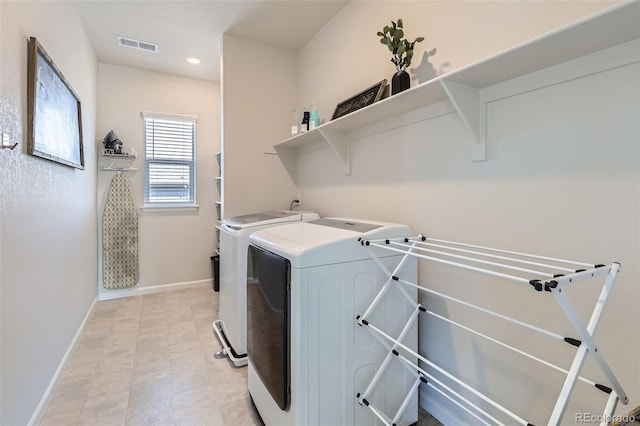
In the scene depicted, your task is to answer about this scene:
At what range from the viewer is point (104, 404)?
1.73 meters

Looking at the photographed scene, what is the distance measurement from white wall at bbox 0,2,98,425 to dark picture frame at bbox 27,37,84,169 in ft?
0.13

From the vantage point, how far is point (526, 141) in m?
1.24

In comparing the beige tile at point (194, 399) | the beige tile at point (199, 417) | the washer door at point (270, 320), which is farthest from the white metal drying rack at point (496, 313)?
the beige tile at point (194, 399)

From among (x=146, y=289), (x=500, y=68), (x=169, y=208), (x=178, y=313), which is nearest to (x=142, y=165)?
(x=169, y=208)

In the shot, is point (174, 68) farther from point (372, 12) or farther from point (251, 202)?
point (372, 12)

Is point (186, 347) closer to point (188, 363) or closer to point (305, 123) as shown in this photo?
point (188, 363)

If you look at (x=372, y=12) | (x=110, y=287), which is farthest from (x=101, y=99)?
(x=372, y=12)

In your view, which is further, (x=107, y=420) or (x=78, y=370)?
(x=78, y=370)

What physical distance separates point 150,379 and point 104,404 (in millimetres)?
268

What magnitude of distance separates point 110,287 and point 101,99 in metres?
2.16

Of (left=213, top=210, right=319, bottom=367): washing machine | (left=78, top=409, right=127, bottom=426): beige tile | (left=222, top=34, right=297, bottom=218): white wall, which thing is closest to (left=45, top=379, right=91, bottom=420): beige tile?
(left=78, top=409, right=127, bottom=426): beige tile

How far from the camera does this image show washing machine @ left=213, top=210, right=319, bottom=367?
2109 mm

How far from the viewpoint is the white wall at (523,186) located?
3.30 ft

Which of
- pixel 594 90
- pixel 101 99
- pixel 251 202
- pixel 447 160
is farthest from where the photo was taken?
pixel 101 99
